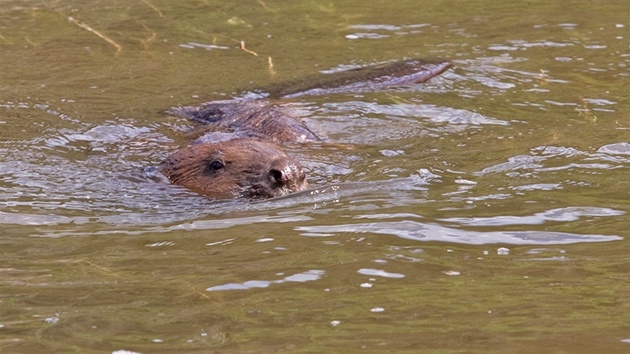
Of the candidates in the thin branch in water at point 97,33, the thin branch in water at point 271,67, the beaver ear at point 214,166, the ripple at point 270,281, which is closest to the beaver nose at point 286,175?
the beaver ear at point 214,166

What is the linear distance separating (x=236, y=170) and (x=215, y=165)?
0.56 feet

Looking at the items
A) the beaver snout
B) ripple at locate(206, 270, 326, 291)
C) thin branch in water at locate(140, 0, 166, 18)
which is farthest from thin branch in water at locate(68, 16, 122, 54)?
ripple at locate(206, 270, 326, 291)

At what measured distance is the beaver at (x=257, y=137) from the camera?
5.26 metres

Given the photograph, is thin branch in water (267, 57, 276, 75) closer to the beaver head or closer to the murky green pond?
the murky green pond

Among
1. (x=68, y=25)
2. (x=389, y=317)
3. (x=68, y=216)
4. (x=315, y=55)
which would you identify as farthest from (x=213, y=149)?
(x=68, y=25)

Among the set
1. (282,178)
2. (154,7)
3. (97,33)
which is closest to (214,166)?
(282,178)

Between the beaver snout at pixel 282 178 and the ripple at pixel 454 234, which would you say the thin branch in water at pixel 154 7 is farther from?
the ripple at pixel 454 234

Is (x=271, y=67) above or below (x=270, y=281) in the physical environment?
below

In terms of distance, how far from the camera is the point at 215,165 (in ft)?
18.0

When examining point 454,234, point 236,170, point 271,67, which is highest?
point 454,234

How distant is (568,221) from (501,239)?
455 mm

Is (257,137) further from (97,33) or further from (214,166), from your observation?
(97,33)

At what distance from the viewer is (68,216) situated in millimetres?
4902

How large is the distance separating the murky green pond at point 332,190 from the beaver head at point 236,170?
11cm
